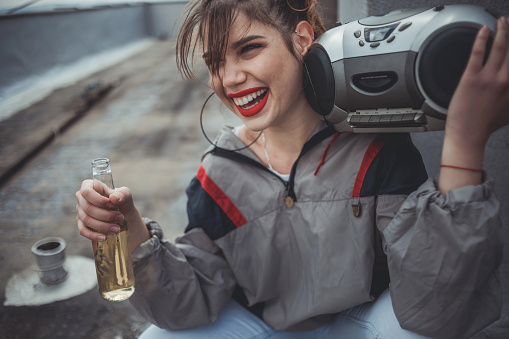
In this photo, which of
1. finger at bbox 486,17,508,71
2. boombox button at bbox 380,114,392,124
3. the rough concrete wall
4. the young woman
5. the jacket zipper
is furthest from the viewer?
the rough concrete wall

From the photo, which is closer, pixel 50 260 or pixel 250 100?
pixel 250 100

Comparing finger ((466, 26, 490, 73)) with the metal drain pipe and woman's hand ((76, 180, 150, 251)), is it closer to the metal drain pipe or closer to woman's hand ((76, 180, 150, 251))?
woman's hand ((76, 180, 150, 251))

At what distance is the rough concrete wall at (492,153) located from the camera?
139 cm

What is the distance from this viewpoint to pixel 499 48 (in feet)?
2.64

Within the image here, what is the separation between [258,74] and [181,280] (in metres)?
0.62

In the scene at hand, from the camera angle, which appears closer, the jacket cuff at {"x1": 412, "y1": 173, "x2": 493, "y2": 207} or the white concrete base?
the jacket cuff at {"x1": 412, "y1": 173, "x2": 493, "y2": 207}

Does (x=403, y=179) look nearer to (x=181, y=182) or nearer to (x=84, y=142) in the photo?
(x=181, y=182)

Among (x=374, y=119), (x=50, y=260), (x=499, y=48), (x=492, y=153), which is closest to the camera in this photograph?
(x=499, y=48)

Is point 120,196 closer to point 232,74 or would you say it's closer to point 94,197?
point 94,197

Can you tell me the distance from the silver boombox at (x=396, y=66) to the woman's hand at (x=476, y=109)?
0.11ft

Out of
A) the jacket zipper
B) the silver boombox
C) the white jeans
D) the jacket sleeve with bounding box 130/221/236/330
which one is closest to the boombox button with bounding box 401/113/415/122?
the silver boombox

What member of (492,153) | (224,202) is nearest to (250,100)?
(224,202)

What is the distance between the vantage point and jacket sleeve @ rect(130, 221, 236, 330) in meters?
1.22

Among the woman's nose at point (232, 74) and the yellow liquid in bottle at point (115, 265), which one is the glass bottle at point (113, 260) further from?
the woman's nose at point (232, 74)
